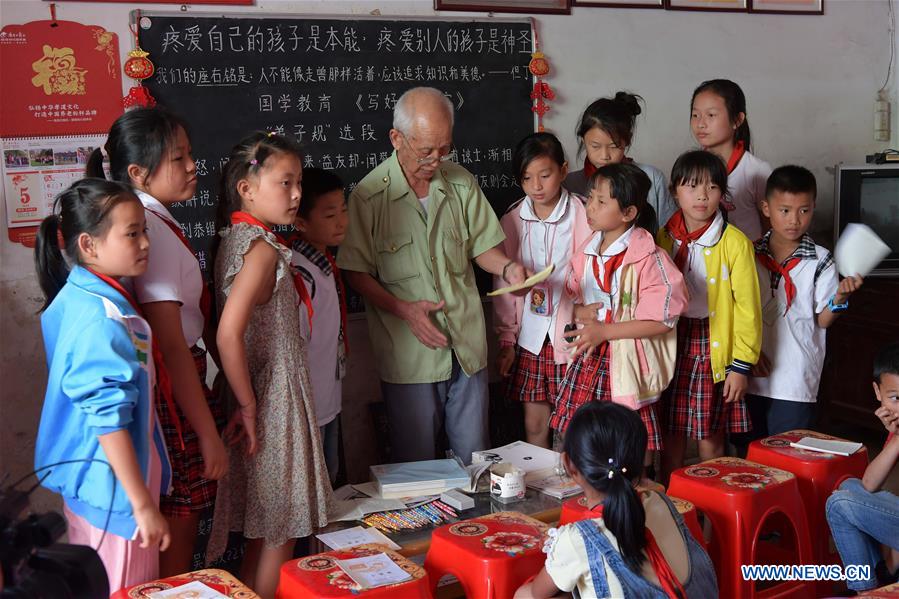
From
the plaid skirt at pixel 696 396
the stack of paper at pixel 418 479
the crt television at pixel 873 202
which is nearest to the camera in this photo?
the stack of paper at pixel 418 479

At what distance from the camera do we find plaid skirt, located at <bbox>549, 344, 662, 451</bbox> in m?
2.95

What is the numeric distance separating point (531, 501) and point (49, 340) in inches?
53.6

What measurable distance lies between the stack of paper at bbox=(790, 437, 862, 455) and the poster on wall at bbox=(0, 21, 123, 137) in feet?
8.00

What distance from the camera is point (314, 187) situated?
2596 millimetres

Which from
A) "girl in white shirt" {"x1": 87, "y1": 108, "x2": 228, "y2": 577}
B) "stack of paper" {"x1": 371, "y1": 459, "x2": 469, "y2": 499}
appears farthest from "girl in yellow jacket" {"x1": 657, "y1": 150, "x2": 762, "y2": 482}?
"girl in white shirt" {"x1": 87, "y1": 108, "x2": 228, "y2": 577}

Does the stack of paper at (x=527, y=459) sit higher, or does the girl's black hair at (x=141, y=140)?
the girl's black hair at (x=141, y=140)

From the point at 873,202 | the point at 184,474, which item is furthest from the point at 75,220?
the point at 873,202

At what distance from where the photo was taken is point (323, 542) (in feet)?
7.35

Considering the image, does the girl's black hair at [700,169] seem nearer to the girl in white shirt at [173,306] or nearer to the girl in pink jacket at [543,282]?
the girl in pink jacket at [543,282]

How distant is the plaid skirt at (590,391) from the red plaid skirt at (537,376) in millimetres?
102

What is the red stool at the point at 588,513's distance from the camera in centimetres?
229

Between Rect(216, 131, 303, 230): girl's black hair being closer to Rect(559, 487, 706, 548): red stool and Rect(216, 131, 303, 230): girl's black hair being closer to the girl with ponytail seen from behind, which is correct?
the girl with ponytail seen from behind

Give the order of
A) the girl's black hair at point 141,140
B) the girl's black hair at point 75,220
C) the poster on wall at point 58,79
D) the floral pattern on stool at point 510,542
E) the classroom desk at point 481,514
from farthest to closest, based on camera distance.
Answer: the poster on wall at point 58,79 < the classroom desk at point 481,514 < the girl's black hair at point 141,140 < the floral pattern on stool at point 510,542 < the girl's black hair at point 75,220

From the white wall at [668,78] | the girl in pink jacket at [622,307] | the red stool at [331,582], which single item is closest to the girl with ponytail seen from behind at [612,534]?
the red stool at [331,582]
